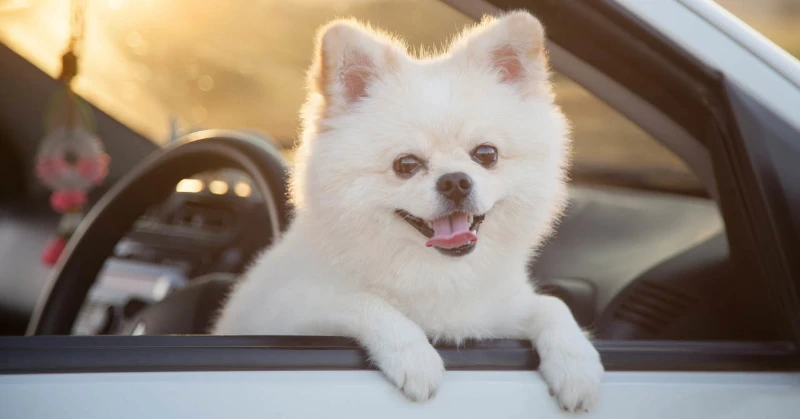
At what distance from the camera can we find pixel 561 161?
1.54 m

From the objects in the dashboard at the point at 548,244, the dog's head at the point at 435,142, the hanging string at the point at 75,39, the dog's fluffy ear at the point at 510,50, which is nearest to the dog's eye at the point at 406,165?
the dog's head at the point at 435,142

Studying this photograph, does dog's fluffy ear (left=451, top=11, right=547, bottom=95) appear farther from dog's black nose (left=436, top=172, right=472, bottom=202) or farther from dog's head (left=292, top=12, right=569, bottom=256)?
dog's black nose (left=436, top=172, right=472, bottom=202)

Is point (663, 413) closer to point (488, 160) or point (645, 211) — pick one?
point (488, 160)

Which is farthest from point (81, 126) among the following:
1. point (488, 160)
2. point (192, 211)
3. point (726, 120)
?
point (726, 120)

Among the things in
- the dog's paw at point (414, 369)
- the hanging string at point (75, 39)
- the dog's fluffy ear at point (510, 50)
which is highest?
the hanging string at point (75, 39)

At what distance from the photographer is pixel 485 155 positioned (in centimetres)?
→ 140

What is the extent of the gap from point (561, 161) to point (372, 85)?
420mm

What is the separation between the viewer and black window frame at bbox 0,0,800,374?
120 cm

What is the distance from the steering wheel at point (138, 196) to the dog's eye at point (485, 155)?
2.52ft

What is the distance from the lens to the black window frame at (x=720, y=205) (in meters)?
1.20

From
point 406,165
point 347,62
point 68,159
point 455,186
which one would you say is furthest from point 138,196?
point 68,159

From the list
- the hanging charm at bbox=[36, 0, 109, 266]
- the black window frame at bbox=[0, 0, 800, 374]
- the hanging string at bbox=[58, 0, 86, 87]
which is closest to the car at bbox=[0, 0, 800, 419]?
the black window frame at bbox=[0, 0, 800, 374]

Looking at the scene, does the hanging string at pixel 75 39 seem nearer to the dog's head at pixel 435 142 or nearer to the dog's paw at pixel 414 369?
the dog's head at pixel 435 142

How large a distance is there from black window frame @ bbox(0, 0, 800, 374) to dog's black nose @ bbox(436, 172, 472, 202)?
0.26 meters
